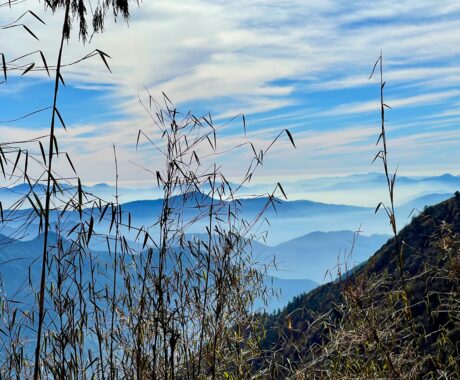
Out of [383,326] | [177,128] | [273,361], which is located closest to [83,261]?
[177,128]

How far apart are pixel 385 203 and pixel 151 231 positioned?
1.30 metres

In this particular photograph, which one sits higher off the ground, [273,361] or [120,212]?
[120,212]

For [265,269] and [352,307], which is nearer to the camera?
[352,307]

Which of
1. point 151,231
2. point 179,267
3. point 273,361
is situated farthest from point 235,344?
point 151,231

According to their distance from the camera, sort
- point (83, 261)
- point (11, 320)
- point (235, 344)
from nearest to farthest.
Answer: point (83, 261) → point (11, 320) → point (235, 344)

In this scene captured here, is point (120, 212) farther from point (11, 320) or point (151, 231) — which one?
point (11, 320)

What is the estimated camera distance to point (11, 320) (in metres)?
3.17

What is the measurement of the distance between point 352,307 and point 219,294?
0.79 metres

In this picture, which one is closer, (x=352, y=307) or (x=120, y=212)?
(x=120, y=212)

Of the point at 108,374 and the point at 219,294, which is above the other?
the point at 219,294

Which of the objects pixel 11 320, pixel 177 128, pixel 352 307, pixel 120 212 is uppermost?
pixel 177 128

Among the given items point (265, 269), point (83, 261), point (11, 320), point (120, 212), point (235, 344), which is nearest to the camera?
point (120, 212)

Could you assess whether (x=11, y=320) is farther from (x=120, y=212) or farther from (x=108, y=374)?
(x=120, y=212)

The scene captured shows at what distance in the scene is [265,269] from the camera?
4031 millimetres
